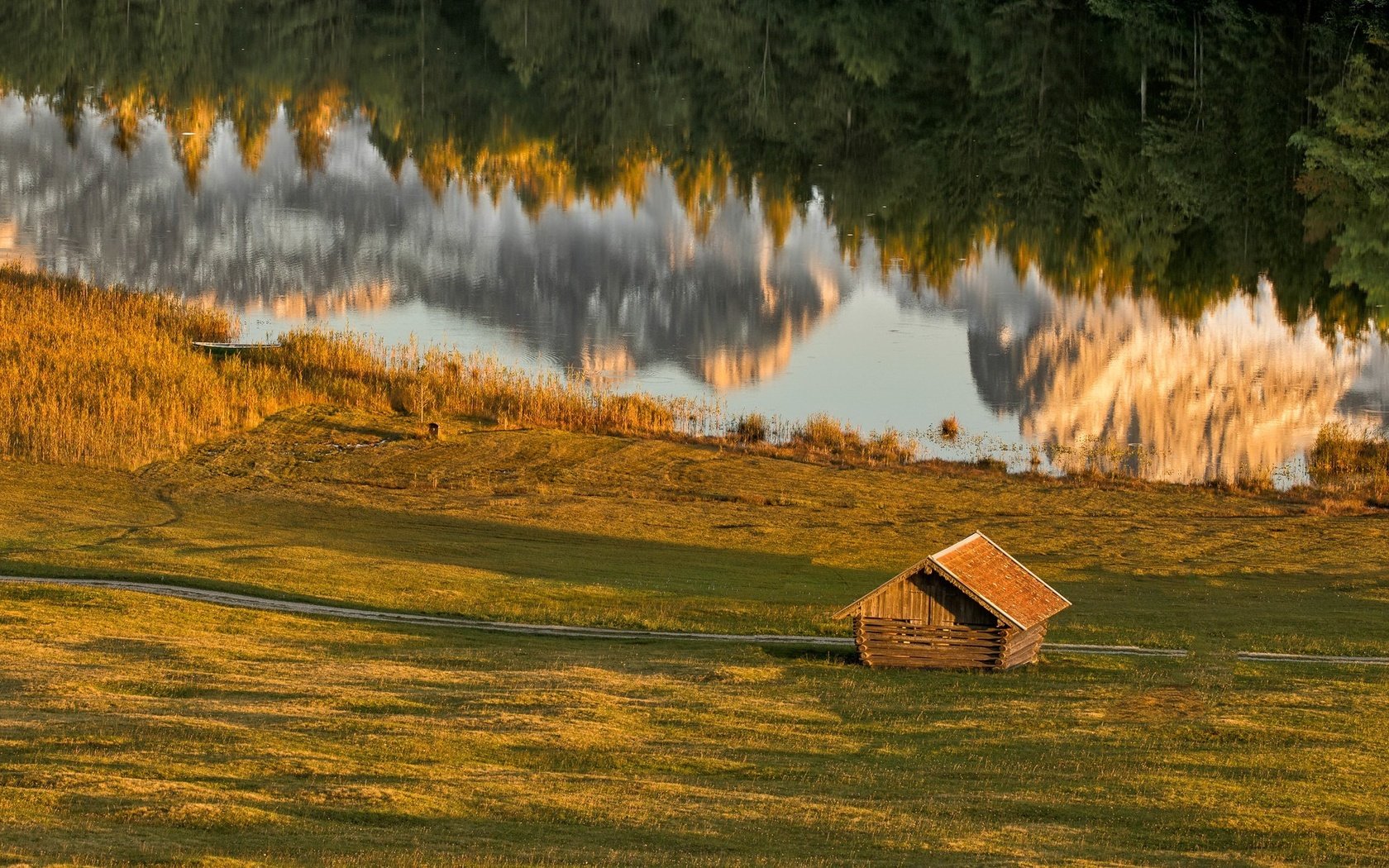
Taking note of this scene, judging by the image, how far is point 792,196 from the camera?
91625mm

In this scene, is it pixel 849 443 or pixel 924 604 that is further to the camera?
pixel 849 443

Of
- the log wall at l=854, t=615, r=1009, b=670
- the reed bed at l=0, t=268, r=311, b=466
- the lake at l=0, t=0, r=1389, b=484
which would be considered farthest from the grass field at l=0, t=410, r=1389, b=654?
the lake at l=0, t=0, r=1389, b=484

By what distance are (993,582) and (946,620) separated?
1195 mm

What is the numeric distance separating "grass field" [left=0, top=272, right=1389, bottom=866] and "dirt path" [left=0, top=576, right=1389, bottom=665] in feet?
1.99

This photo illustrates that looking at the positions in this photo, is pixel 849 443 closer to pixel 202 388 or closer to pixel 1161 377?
pixel 1161 377

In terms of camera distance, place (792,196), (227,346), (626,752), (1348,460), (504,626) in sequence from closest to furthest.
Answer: (626,752), (504,626), (1348,460), (227,346), (792,196)

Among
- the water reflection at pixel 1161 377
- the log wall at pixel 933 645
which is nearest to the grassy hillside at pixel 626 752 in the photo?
the log wall at pixel 933 645

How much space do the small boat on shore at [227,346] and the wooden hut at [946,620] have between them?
3753cm

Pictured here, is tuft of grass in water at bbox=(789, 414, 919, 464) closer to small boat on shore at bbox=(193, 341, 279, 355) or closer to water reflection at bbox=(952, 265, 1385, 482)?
water reflection at bbox=(952, 265, 1385, 482)

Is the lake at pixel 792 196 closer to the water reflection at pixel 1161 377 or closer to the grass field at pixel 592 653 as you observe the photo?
the water reflection at pixel 1161 377

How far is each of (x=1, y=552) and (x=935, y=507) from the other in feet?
85.8

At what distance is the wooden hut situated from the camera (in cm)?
3506

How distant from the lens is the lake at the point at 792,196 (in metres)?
71.2

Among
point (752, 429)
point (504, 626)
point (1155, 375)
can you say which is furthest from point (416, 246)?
point (504, 626)
